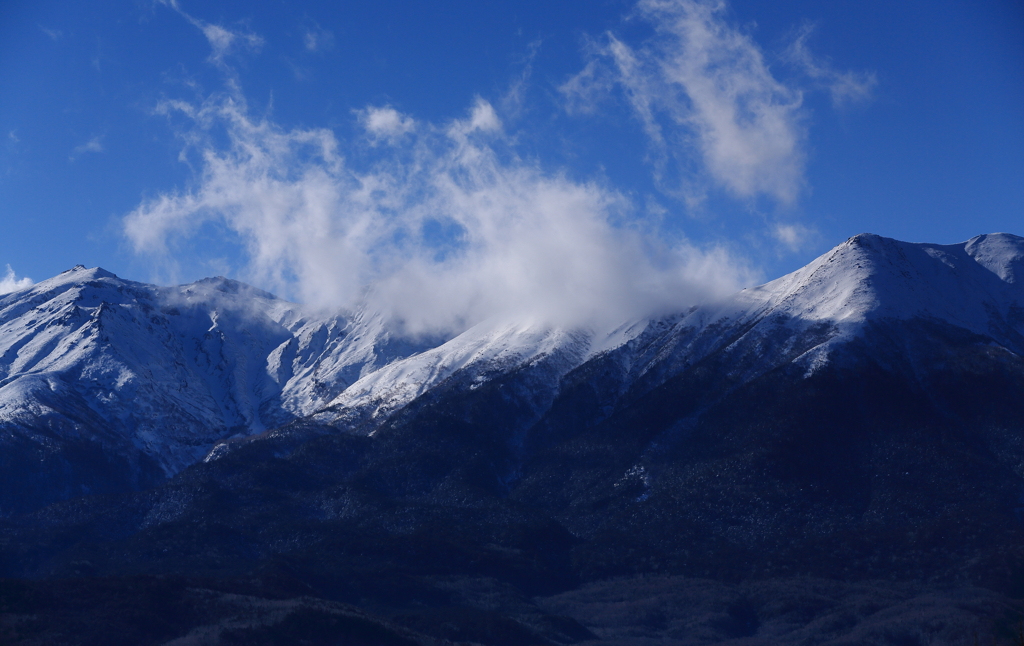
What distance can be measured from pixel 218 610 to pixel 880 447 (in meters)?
125

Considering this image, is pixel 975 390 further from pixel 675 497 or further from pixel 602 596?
pixel 602 596

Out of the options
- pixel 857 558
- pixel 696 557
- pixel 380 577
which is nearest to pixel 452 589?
pixel 380 577

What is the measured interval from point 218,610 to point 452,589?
48031mm

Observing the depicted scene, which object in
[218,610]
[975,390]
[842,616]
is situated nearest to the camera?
[218,610]

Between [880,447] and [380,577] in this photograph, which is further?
[880,447]

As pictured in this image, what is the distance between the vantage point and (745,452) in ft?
637

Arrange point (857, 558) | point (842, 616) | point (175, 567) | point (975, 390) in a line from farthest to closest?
point (975, 390)
point (175, 567)
point (857, 558)
point (842, 616)

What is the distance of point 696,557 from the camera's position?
172 metres

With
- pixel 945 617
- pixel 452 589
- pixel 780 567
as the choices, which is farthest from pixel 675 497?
pixel 945 617

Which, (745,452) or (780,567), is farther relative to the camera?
(745,452)

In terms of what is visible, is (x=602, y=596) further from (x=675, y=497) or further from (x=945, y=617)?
(x=945, y=617)

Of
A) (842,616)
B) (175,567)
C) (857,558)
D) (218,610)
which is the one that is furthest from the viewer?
(175,567)

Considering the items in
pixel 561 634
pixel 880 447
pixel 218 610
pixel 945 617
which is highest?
pixel 880 447

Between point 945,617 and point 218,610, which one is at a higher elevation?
point 218,610
